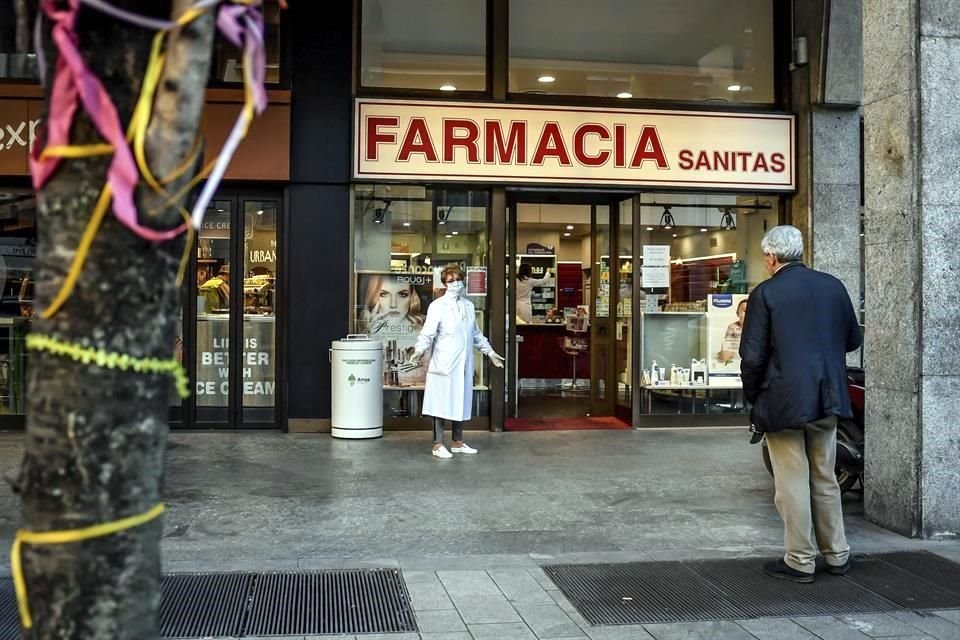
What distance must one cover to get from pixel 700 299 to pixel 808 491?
615 cm

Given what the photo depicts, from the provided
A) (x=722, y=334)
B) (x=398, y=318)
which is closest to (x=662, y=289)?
(x=722, y=334)

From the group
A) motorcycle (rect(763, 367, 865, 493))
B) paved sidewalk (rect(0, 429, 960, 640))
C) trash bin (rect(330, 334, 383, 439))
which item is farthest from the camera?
trash bin (rect(330, 334, 383, 439))

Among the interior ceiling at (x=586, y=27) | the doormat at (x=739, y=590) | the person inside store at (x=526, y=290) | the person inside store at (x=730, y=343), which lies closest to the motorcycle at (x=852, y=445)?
the doormat at (x=739, y=590)

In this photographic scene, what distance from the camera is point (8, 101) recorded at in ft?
31.1

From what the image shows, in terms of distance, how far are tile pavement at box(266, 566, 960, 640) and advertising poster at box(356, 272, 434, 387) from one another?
5.65 metres

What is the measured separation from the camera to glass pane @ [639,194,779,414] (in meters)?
10.9

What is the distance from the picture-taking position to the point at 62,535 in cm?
184

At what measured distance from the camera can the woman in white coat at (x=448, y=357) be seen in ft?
29.1

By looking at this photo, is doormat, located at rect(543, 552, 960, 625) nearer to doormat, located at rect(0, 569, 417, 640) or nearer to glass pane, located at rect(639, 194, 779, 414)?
doormat, located at rect(0, 569, 417, 640)

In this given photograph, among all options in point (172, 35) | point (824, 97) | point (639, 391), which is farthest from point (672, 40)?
point (172, 35)

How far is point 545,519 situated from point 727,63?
6.97m

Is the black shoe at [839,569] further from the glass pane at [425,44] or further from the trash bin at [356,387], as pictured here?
the glass pane at [425,44]

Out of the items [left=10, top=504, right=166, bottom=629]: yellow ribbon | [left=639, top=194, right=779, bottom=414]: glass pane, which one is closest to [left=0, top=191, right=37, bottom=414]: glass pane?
[left=639, top=194, right=779, bottom=414]: glass pane

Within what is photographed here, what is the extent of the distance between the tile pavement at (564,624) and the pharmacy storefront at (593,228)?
574cm
